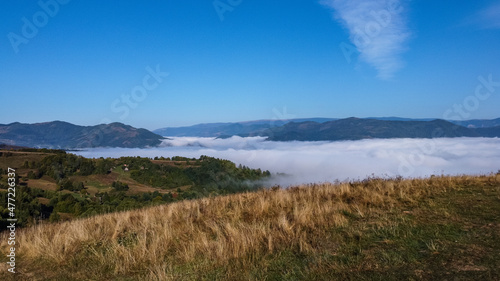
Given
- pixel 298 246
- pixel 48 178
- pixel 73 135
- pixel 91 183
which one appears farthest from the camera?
pixel 73 135

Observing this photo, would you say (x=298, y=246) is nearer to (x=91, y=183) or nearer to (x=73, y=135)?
(x=91, y=183)

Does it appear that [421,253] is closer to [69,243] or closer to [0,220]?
[69,243]

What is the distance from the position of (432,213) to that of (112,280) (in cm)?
699

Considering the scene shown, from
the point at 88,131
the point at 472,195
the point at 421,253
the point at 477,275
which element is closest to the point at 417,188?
the point at 472,195

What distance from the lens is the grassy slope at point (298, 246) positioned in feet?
14.0

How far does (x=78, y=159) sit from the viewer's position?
168 feet

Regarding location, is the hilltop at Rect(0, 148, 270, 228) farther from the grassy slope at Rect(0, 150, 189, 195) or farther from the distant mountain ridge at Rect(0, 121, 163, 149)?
the distant mountain ridge at Rect(0, 121, 163, 149)

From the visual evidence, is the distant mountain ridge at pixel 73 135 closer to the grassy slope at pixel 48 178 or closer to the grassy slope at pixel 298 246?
the grassy slope at pixel 48 178

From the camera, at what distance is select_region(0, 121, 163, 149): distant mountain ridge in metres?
108

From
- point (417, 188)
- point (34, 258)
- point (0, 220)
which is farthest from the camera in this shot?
point (0, 220)

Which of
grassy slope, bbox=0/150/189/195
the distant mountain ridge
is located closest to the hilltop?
grassy slope, bbox=0/150/189/195

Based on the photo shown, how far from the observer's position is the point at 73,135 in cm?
12850

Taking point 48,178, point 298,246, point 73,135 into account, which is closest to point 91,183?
point 48,178

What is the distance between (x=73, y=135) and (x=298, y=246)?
14728 cm
